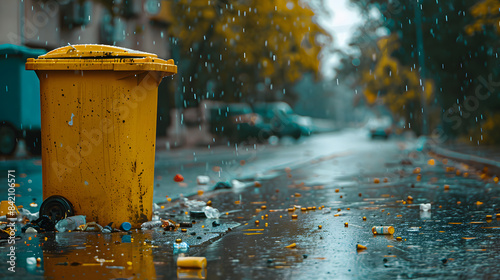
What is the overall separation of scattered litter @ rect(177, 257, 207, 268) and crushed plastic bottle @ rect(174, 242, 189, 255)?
55 centimetres

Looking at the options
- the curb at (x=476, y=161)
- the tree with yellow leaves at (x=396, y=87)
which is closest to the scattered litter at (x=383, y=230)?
the curb at (x=476, y=161)

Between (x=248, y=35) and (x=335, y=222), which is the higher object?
(x=248, y=35)

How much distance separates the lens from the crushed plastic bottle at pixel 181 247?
5015 mm

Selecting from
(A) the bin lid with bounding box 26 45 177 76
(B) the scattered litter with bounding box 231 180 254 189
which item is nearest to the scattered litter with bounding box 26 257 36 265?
(A) the bin lid with bounding box 26 45 177 76

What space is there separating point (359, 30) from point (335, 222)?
50.4 meters

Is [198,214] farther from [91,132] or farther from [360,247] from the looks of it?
[360,247]

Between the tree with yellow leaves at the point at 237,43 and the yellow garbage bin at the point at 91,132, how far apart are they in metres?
19.5

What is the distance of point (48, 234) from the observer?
5.76m

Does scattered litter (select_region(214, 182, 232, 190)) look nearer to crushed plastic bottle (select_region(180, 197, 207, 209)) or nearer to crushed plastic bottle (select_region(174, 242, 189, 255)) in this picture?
crushed plastic bottle (select_region(180, 197, 207, 209))

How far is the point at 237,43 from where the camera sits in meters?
26.4

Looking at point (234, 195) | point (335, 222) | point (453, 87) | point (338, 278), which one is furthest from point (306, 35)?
point (338, 278)

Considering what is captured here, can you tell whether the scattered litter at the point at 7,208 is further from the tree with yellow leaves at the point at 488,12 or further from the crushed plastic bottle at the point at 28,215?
the tree with yellow leaves at the point at 488,12

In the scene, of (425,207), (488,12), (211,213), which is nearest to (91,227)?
(211,213)

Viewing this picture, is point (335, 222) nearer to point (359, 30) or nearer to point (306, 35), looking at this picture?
point (306, 35)
